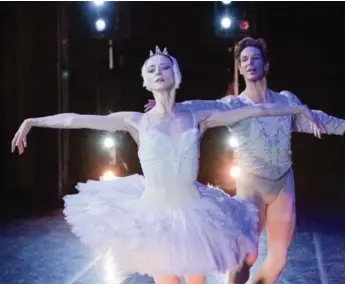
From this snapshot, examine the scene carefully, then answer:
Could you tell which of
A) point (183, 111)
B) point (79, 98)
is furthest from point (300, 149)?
point (183, 111)

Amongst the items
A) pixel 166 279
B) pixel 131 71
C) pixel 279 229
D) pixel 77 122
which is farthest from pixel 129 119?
pixel 131 71

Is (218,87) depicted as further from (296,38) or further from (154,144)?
(154,144)

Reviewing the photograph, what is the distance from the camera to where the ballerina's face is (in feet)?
11.0

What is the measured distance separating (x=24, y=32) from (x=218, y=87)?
135 inches

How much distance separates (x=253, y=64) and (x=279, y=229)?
102 cm

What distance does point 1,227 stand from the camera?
7793 millimetres

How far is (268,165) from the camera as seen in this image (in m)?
3.94

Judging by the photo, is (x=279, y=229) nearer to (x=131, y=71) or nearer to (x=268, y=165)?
(x=268, y=165)

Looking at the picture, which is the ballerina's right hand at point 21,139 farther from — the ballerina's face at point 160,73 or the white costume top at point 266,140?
the white costume top at point 266,140

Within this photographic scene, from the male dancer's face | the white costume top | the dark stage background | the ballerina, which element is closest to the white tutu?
the ballerina

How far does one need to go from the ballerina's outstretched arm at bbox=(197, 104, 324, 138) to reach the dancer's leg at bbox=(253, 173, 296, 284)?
0.62m

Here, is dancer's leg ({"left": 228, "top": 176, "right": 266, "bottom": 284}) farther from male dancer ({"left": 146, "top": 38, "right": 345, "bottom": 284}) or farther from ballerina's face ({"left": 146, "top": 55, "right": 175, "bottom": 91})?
ballerina's face ({"left": 146, "top": 55, "right": 175, "bottom": 91})

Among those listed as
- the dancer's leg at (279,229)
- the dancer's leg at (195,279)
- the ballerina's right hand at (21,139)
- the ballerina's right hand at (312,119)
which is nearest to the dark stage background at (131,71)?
the dancer's leg at (279,229)

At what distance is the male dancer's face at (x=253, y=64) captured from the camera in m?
4.02
